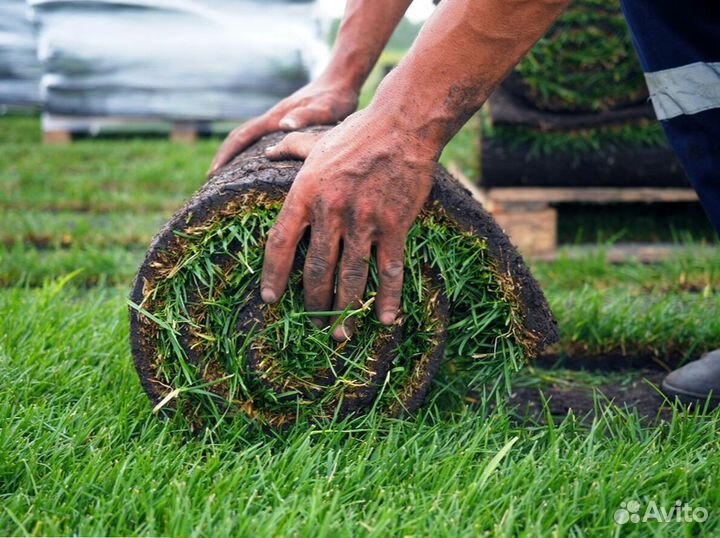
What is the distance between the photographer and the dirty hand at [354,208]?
1542 mm

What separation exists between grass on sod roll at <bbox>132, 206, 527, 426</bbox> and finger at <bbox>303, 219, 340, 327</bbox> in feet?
0.15

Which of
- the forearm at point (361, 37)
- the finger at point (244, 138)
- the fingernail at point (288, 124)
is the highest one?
the forearm at point (361, 37)

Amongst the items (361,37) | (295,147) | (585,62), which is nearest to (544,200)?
(585,62)

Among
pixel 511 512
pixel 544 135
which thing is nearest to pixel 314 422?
pixel 511 512

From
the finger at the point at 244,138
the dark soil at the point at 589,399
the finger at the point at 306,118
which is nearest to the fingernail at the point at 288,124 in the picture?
the finger at the point at 306,118

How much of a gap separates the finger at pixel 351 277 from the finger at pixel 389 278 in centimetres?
3

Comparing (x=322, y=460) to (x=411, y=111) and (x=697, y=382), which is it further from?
(x=697, y=382)

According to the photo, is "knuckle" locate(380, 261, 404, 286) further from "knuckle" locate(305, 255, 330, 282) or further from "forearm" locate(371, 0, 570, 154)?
"forearm" locate(371, 0, 570, 154)

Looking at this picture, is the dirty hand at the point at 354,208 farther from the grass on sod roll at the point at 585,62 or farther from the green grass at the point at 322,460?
the grass on sod roll at the point at 585,62

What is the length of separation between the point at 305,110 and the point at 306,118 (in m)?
0.03

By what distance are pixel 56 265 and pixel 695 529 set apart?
7.79 feet

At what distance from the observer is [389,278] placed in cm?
162

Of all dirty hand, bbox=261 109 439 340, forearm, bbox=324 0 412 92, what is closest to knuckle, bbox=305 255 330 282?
dirty hand, bbox=261 109 439 340

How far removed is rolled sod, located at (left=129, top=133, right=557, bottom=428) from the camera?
1673 millimetres
